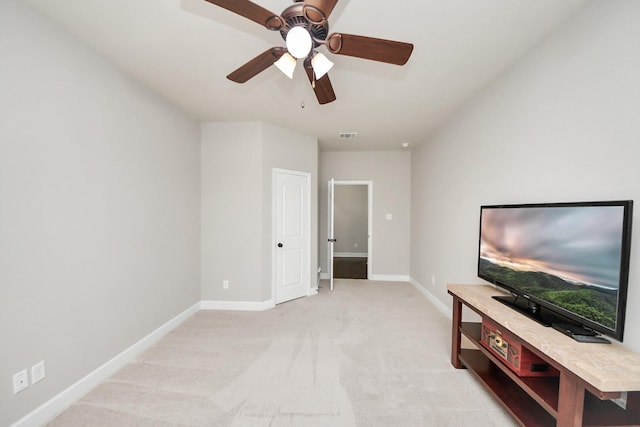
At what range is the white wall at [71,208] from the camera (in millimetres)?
1499

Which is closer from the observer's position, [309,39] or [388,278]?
[309,39]

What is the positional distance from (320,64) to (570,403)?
83.4 inches

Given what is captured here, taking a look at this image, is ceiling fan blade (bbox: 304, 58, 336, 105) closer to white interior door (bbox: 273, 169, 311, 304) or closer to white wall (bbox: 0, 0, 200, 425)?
white wall (bbox: 0, 0, 200, 425)

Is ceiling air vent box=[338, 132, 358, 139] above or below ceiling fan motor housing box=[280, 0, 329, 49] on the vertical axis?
above

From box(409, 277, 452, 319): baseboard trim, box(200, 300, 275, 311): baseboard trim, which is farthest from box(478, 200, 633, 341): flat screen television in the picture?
box(200, 300, 275, 311): baseboard trim

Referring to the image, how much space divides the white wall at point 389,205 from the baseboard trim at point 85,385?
375cm

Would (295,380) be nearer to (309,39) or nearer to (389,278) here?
(309,39)

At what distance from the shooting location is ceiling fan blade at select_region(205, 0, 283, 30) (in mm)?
1146

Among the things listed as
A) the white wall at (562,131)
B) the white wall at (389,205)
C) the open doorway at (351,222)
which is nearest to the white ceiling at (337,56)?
the white wall at (562,131)

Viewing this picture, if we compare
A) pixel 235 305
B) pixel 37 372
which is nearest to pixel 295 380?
pixel 37 372

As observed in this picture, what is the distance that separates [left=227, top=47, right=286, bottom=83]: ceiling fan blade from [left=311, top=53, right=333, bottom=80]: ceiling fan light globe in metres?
0.19

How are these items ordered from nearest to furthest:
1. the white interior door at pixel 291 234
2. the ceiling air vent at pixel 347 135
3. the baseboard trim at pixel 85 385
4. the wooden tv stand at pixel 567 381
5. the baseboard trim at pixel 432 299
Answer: the wooden tv stand at pixel 567 381
the baseboard trim at pixel 85 385
the baseboard trim at pixel 432 299
the white interior door at pixel 291 234
the ceiling air vent at pixel 347 135

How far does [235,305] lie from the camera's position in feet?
11.6

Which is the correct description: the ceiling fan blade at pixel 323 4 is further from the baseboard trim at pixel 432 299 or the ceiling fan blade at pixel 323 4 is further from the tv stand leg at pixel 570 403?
the baseboard trim at pixel 432 299
